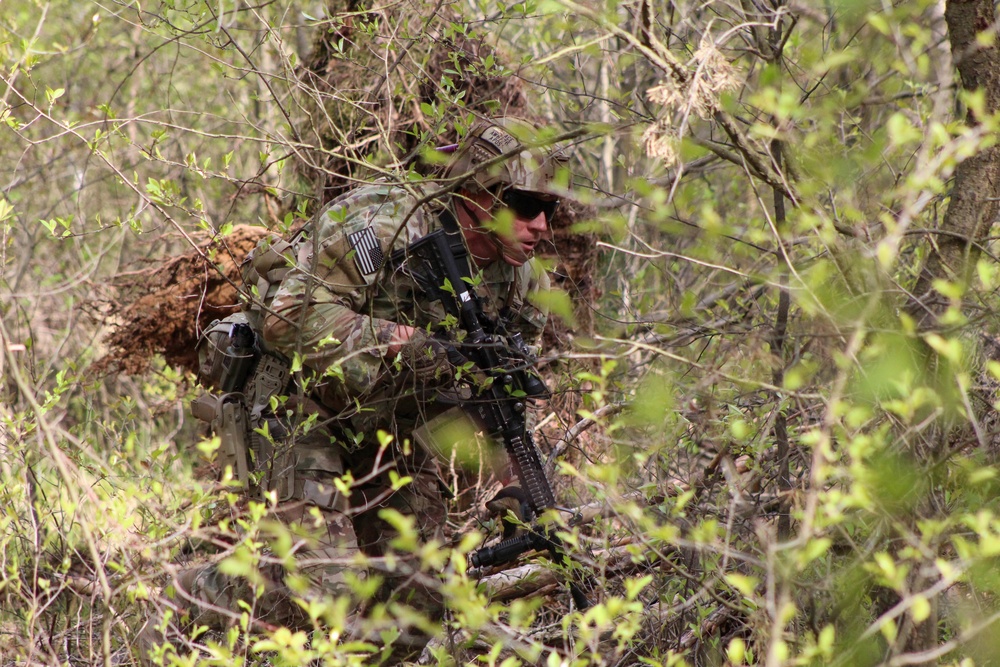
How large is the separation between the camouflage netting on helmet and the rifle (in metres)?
1.48

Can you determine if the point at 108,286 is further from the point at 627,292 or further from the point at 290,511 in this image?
the point at 627,292

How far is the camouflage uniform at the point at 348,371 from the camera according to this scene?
11.3 ft

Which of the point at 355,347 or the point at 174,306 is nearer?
the point at 355,347

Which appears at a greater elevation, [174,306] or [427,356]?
[427,356]

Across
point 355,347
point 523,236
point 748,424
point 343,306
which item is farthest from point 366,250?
point 748,424

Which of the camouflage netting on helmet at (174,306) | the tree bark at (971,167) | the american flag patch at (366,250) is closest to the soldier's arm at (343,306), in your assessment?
the american flag patch at (366,250)

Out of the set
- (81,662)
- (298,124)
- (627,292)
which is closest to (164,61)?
(298,124)

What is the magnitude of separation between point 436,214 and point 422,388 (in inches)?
28.1

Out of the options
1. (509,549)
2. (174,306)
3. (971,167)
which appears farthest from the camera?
(174,306)

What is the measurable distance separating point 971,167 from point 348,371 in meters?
2.17

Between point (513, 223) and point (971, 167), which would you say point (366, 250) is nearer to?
point (513, 223)

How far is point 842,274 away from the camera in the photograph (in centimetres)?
233

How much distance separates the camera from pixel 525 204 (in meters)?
3.60

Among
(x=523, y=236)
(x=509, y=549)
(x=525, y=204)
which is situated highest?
(x=525, y=204)
